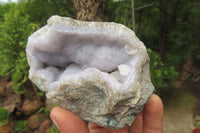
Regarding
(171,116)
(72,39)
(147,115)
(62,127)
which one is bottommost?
(171,116)

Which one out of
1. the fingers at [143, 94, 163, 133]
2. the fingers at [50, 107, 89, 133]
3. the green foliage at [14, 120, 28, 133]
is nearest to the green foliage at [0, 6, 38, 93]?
the green foliage at [14, 120, 28, 133]

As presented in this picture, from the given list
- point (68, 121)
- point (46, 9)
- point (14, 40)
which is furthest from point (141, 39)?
point (14, 40)

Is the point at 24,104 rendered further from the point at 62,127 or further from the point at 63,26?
the point at 63,26

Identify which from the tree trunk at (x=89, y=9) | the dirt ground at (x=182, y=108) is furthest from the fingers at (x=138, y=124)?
the dirt ground at (x=182, y=108)

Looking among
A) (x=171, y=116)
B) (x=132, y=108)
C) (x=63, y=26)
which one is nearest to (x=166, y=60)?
(x=171, y=116)

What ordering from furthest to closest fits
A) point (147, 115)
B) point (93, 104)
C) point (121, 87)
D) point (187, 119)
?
point (187, 119) < point (147, 115) < point (93, 104) < point (121, 87)

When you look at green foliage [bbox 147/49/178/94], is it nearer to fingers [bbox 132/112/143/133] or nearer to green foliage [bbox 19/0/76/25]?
fingers [bbox 132/112/143/133]

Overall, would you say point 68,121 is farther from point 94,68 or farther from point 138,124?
point 138,124
